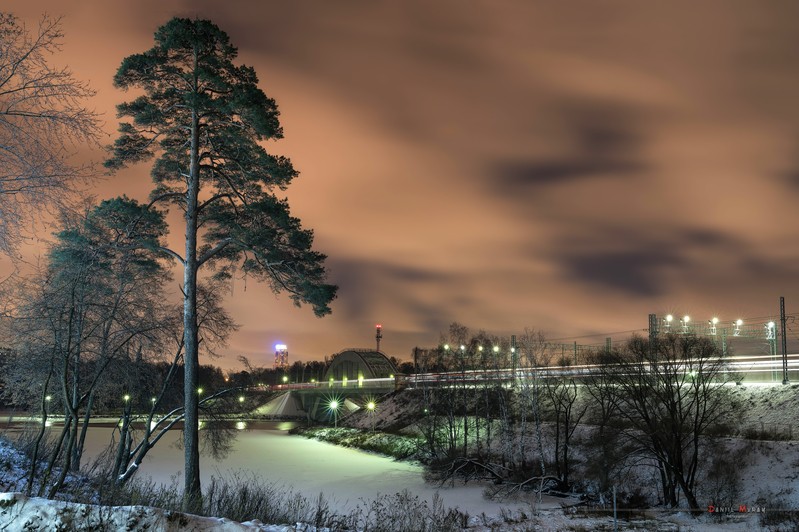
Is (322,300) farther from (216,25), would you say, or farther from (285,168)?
(216,25)

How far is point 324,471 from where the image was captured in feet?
169

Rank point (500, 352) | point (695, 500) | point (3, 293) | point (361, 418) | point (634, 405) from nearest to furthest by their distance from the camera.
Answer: point (3, 293), point (695, 500), point (634, 405), point (500, 352), point (361, 418)

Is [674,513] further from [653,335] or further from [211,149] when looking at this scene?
[211,149]

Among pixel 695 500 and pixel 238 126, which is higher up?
pixel 238 126

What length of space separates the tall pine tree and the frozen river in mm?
11848

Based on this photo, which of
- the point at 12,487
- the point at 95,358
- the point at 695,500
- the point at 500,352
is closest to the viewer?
the point at 12,487

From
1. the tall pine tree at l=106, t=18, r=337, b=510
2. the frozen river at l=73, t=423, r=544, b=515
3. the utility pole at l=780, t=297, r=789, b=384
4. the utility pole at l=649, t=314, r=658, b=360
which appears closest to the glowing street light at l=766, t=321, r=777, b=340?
the utility pole at l=780, t=297, r=789, b=384

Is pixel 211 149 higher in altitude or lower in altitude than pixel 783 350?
higher

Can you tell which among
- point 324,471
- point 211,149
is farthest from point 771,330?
point 211,149

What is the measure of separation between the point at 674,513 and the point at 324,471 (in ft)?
104

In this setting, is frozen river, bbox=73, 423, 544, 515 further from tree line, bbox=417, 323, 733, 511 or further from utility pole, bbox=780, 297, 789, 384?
utility pole, bbox=780, 297, 789, 384

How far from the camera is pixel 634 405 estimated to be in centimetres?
3350

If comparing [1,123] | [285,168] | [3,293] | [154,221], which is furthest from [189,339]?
[1,123]

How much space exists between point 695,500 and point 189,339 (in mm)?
27270
